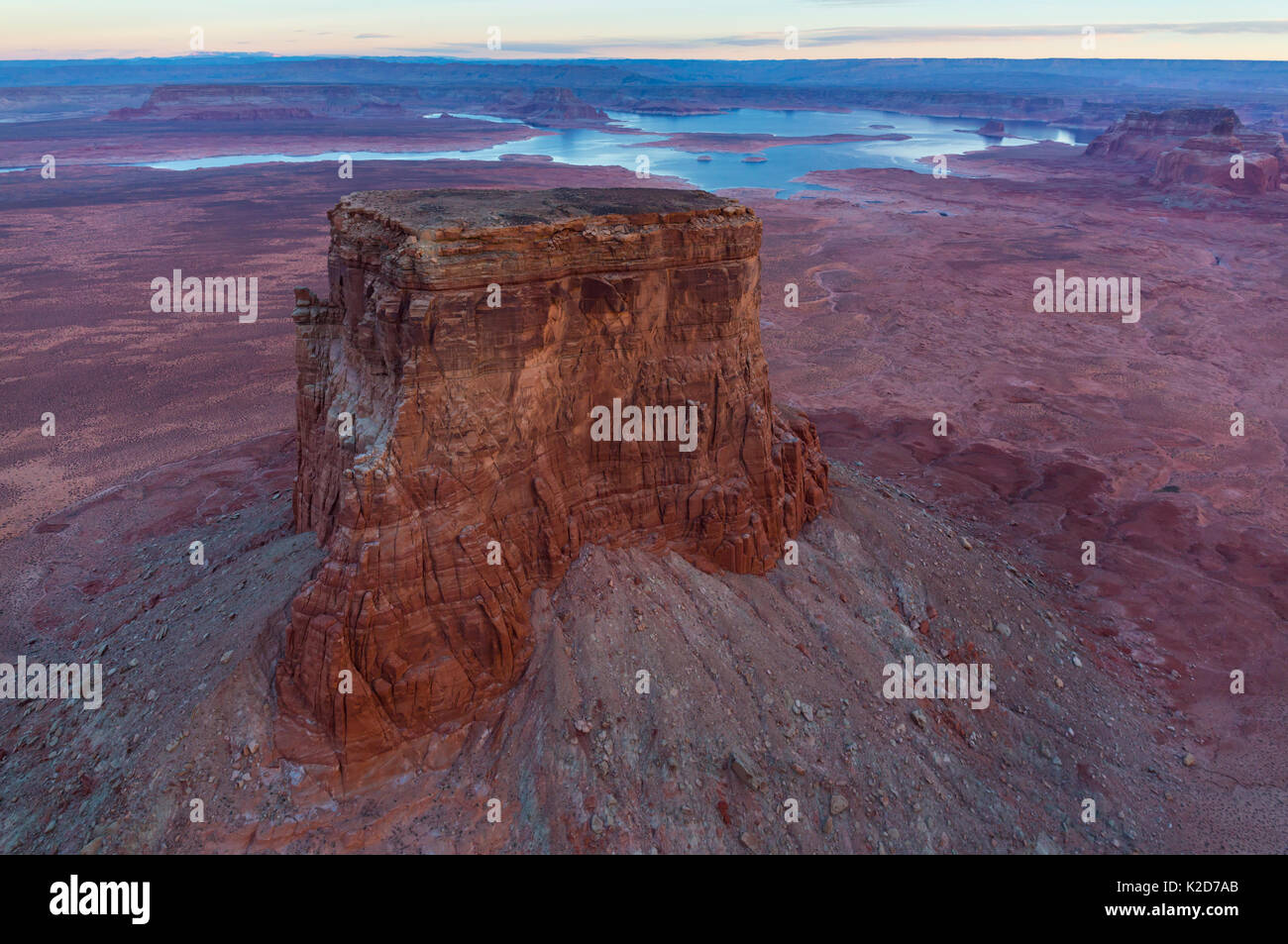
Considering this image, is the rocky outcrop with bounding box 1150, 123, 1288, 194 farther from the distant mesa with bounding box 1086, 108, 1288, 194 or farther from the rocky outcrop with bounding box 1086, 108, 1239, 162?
the rocky outcrop with bounding box 1086, 108, 1239, 162

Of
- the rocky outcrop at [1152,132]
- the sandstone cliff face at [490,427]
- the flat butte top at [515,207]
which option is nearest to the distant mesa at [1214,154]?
the rocky outcrop at [1152,132]

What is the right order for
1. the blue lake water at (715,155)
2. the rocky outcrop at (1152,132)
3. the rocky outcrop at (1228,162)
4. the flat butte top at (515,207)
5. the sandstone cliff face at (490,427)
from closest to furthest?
the sandstone cliff face at (490,427), the flat butte top at (515,207), the rocky outcrop at (1228,162), the rocky outcrop at (1152,132), the blue lake water at (715,155)

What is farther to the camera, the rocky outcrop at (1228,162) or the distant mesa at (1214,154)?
the distant mesa at (1214,154)

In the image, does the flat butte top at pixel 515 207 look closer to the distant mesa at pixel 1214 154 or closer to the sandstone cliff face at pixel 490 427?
the sandstone cliff face at pixel 490 427

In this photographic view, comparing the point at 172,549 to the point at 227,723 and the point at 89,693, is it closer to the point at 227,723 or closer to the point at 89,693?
the point at 89,693

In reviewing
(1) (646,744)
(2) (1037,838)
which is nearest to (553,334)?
(1) (646,744)

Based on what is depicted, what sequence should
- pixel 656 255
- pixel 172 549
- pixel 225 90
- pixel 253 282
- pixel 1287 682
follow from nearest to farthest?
1. pixel 656 255
2. pixel 1287 682
3. pixel 172 549
4. pixel 253 282
5. pixel 225 90
